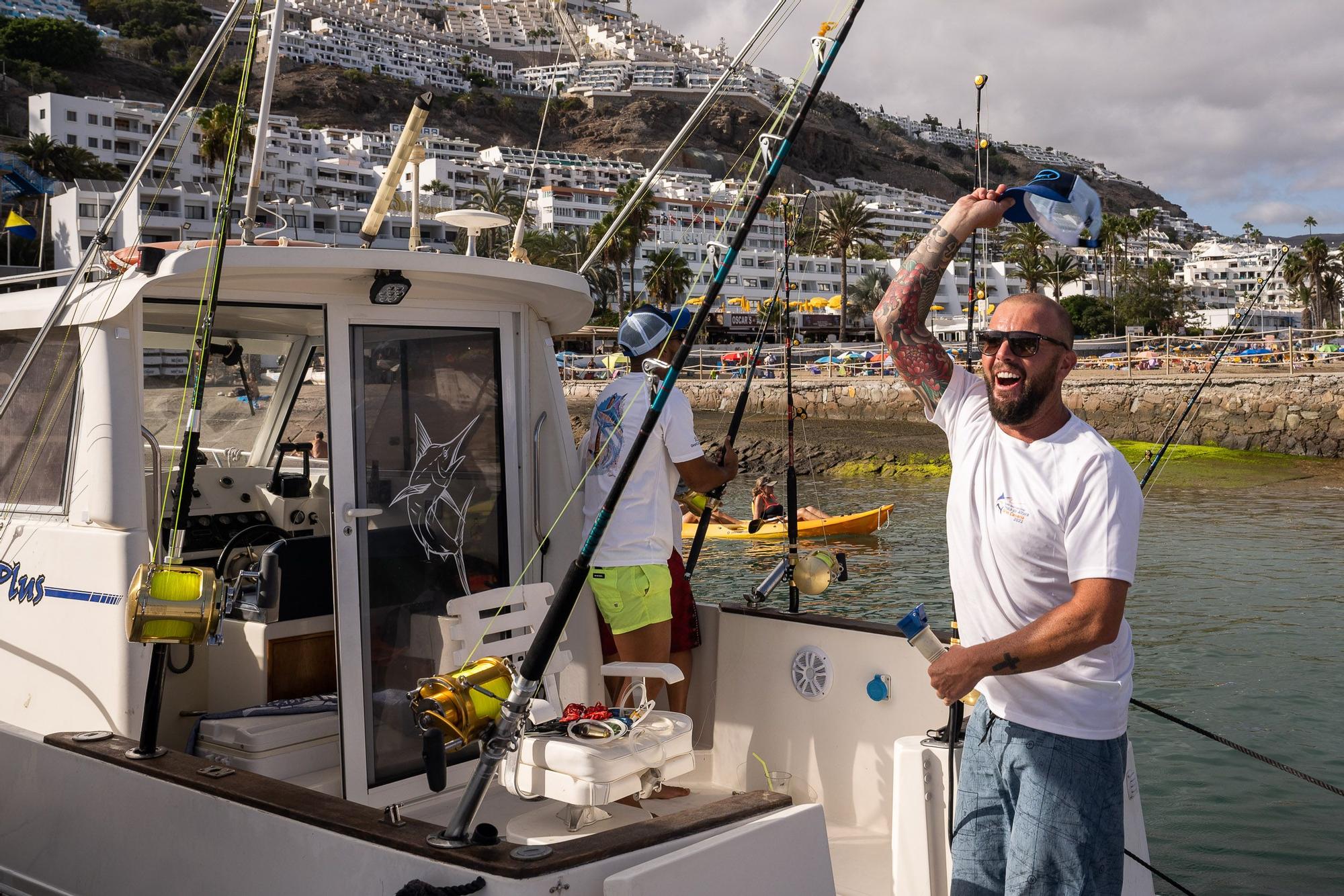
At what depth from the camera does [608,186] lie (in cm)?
14925

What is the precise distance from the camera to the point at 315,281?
13.1ft

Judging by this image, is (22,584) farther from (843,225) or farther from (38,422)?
(843,225)

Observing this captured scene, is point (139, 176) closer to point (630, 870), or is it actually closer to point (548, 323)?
point (548, 323)

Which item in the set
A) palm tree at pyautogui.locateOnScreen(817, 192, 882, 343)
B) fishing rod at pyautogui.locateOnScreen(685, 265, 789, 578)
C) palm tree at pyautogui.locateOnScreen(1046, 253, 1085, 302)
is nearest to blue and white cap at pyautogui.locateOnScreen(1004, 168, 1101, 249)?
fishing rod at pyautogui.locateOnScreen(685, 265, 789, 578)

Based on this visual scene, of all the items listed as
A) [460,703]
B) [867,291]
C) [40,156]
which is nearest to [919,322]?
[460,703]

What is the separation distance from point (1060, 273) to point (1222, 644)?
82532 millimetres

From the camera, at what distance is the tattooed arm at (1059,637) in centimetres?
231

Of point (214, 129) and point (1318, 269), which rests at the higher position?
point (214, 129)

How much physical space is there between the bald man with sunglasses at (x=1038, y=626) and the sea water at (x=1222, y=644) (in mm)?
1589

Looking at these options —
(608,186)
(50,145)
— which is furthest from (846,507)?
(608,186)

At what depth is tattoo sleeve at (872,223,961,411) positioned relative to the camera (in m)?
2.98

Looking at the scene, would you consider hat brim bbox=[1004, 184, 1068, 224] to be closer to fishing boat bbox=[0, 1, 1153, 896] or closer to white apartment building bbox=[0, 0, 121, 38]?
fishing boat bbox=[0, 1, 1153, 896]

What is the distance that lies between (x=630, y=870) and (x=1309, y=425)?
3344 centimetres

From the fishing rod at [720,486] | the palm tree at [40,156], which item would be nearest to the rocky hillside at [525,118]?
the palm tree at [40,156]
